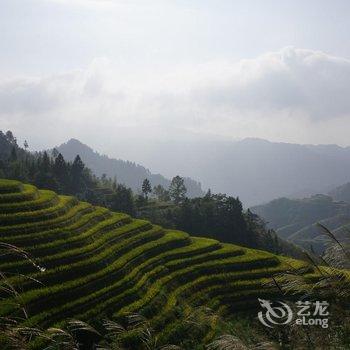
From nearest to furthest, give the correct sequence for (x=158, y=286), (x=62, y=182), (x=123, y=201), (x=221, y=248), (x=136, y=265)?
(x=158, y=286)
(x=136, y=265)
(x=221, y=248)
(x=123, y=201)
(x=62, y=182)

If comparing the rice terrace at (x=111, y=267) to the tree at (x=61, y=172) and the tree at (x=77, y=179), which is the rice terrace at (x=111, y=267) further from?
the tree at (x=77, y=179)

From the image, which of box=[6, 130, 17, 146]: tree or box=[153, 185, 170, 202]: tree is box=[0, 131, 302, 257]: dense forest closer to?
box=[153, 185, 170, 202]: tree

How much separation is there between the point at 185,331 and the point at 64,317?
8473 mm

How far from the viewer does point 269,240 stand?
90.7 metres

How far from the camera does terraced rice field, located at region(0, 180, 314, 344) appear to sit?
1126 inches

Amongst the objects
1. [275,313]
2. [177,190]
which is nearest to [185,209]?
[177,190]

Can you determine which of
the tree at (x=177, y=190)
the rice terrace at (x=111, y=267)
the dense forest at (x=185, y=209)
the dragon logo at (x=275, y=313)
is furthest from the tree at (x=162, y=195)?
the dragon logo at (x=275, y=313)

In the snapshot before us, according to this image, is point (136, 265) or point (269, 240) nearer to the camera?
point (136, 265)

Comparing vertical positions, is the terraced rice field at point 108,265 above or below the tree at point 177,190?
below

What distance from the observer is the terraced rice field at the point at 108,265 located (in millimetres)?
28609

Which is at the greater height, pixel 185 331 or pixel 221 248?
pixel 221 248

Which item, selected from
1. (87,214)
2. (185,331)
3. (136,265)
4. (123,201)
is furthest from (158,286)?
(123,201)

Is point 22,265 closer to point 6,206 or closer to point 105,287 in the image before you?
point 105,287

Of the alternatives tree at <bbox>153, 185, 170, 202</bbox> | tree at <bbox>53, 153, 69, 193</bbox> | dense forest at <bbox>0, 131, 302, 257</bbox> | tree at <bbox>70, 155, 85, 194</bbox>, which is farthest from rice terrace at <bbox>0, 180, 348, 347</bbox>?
tree at <bbox>153, 185, 170, 202</bbox>
